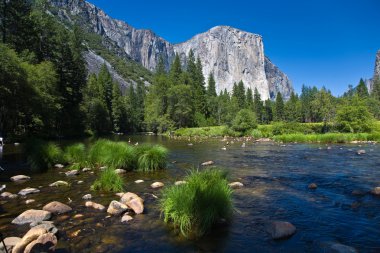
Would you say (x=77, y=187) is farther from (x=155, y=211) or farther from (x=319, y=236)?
(x=319, y=236)

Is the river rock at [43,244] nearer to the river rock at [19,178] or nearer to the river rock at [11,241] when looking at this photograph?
the river rock at [11,241]

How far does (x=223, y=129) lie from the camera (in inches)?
2403

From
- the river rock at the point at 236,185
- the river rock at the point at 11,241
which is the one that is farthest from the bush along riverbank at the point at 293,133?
the river rock at the point at 11,241

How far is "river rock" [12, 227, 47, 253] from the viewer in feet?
20.1

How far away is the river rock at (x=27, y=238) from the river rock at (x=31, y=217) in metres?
1.35

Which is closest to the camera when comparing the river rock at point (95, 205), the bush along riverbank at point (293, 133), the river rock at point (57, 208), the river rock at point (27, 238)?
the river rock at point (27, 238)

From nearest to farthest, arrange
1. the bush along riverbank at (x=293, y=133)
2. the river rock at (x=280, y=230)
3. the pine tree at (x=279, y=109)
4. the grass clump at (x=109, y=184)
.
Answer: the river rock at (x=280, y=230) → the grass clump at (x=109, y=184) → the bush along riverbank at (x=293, y=133) → the pine tree at (x=279, y=109)

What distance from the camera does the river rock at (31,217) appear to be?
26.2ft

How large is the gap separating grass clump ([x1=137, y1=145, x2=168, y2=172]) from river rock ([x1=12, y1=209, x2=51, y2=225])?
8103 mm

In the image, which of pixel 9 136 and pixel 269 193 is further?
pixel 9 136

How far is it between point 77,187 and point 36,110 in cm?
2343

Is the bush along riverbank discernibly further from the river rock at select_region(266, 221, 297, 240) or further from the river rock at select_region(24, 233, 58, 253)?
the river rock at select_region(24, 233, 58, 253)

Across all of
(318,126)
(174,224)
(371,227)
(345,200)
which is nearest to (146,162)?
(174,224)

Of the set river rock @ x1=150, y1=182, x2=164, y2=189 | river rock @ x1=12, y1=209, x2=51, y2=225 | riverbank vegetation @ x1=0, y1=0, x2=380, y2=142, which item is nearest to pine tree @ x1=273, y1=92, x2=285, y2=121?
riverbank vegetation @ x1=0, y1=0, x2=380, y2=142
